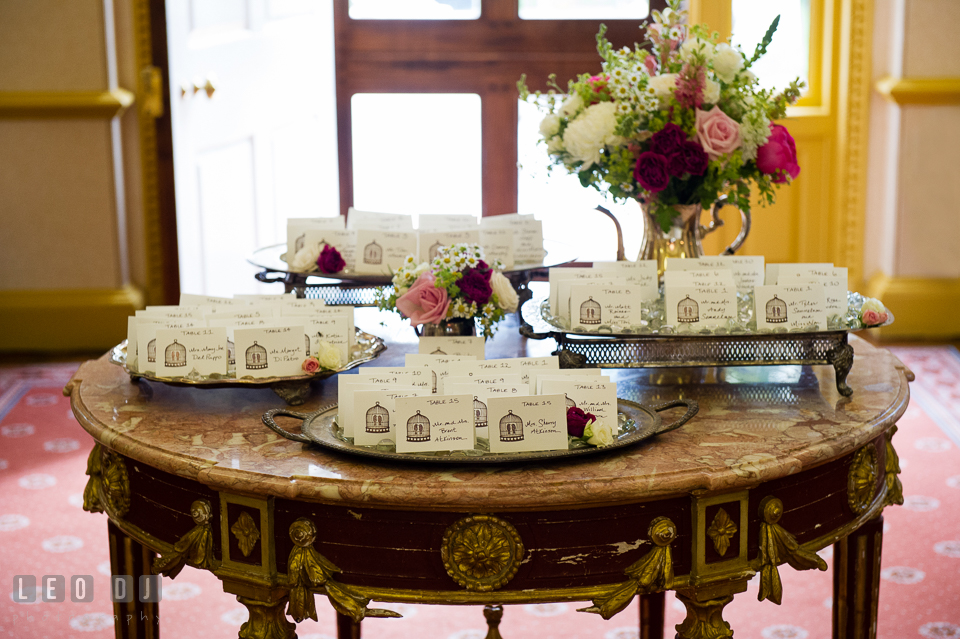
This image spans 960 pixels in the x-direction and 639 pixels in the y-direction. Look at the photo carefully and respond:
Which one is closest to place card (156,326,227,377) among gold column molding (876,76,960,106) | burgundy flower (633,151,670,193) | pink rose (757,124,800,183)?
burgundy flower (633,151,670,193)

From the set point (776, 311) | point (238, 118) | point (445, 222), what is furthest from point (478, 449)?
point (238, 118)

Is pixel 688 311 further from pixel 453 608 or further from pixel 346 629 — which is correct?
pixel 453 608

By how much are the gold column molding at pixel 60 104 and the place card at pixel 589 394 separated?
3484 mm

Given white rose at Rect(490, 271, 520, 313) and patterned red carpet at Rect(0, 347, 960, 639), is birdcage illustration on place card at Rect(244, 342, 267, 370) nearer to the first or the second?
white rose at Rect(490, 271, 520, 313)

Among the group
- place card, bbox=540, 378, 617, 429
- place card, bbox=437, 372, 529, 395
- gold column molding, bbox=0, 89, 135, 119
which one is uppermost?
gold column molding, bbox=0, 89, 135, 119

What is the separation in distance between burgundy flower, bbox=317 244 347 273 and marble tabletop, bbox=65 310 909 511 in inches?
14.6

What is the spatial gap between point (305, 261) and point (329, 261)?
2.5 inches

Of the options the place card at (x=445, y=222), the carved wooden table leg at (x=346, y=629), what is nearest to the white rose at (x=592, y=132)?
the place card at (x=445, y=222)

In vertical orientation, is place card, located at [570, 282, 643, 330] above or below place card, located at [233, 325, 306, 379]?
above

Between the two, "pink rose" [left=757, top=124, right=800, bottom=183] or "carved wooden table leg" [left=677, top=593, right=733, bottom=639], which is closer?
"carved wooden table leg" [left=677, top=593, right=733, bottom=639]

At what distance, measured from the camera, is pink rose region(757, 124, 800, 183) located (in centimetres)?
170

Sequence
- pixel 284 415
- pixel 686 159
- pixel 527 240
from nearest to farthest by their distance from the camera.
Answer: pixel 284 415
pixel 686 159
pixel 527 240

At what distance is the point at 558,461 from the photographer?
4.00 ft

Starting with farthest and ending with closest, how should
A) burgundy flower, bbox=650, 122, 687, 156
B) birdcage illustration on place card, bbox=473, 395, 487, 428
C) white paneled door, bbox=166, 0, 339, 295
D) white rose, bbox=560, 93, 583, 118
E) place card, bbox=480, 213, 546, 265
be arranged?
1. white paneled door, bbox=166, 0, 339, 295
2. place card, bbox=480, 213, 546, 265
3. white rose, bbox=560, 93, 583, 118
4. burgundy flower, bbox=650, 122, 687, 156
5. birdcage illustration on place card, bbox=473, 395, 487, 428
